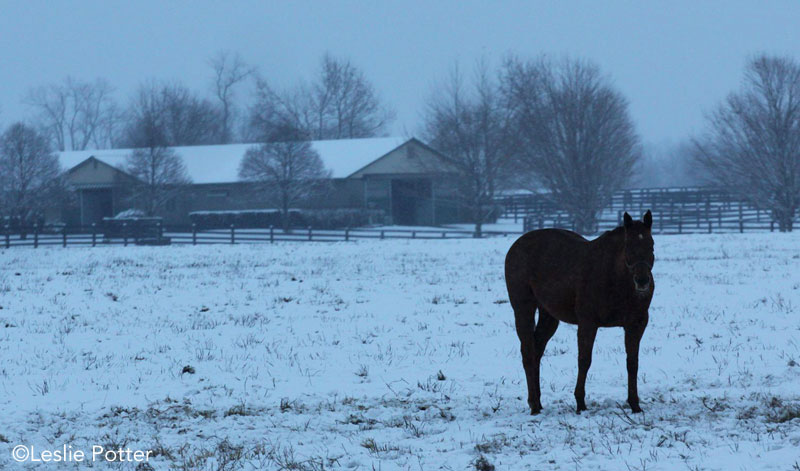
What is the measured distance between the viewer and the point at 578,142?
4484 centimetres

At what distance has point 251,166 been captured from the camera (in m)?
59.1

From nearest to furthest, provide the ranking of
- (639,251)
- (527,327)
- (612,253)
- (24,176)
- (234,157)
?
(639,251), (612,253), (527,327), (24,176), (234,157)

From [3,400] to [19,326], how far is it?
5.35 m

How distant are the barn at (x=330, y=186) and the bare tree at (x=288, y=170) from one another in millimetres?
2217

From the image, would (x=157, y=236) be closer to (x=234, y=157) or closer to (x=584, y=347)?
(x=234, y=157)

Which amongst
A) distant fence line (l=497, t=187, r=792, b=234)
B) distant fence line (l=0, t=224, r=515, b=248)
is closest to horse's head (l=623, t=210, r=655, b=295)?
distant fence line (l=0, t=224, r=515, b=248)

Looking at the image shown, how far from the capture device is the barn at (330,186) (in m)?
61.9

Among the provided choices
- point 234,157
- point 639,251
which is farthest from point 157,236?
point 639,251

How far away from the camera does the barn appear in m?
61.9

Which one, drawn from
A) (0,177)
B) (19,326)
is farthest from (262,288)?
(0,177)

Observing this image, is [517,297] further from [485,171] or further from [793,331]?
[485,171]

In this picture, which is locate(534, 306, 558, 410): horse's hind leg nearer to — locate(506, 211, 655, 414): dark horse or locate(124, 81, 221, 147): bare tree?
locate(506, 211, 655, 414): dark horse

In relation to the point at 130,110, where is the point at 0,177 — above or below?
below

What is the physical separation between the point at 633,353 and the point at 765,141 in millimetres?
39257
